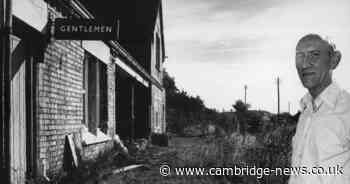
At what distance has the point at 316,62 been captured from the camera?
1.61 m

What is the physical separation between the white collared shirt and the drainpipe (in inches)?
154

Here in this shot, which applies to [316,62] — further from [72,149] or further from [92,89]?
[92,89]

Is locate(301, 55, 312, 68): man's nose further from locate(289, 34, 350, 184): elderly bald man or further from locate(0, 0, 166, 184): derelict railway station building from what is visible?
locate(0, 0, 166, 184): derelict railway station building

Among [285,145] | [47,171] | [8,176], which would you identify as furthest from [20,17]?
[285,145]

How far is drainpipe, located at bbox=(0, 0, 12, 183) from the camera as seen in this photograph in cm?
459

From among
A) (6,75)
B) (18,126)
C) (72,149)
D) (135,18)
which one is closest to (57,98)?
(72,149)

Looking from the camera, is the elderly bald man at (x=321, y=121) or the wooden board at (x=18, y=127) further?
the wooden board at (x=18, y=127)

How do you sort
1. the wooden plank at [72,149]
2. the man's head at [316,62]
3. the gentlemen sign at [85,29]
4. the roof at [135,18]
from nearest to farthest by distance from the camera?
the man's head at [316,62]
the gentlemen sign at [85,29]
the wooden plank at [72,149]
the roof at [135,18]

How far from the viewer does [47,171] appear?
6.19 meters

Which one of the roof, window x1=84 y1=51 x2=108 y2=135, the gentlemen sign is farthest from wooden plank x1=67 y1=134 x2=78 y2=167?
the roof

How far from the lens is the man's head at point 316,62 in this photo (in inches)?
62.8

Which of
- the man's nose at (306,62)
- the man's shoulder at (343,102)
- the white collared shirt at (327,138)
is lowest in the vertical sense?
the white collared shirt at (327,138)

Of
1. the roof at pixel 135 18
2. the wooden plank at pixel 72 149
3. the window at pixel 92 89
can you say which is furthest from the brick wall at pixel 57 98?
the roof at pixel 135 18

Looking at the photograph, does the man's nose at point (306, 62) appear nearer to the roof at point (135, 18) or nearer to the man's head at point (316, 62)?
the man's head at point (316, 62)
